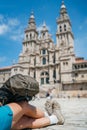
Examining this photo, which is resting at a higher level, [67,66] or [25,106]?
[67,66]

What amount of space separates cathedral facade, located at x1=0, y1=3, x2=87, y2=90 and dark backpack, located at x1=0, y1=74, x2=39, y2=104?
41506 millimetres

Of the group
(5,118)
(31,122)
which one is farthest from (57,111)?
(5,118)

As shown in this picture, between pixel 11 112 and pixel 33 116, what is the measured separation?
1.01m

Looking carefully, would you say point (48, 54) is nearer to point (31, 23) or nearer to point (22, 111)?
point (31, 23)

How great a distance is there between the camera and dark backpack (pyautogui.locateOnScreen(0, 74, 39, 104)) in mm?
3543

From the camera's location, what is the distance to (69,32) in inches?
2207

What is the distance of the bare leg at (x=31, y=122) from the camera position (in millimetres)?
4077

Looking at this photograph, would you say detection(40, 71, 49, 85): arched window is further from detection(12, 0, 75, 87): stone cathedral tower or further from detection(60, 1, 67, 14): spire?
detection(60, 1, 67, 14): spire

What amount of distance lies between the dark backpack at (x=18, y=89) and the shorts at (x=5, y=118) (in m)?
0.39

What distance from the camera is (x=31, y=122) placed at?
13.9ft

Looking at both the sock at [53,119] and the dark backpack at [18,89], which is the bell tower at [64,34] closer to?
the sock at [53,119]

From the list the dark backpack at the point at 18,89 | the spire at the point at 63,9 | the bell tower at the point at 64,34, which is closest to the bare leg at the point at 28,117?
the dark backpack at the point at 18,89

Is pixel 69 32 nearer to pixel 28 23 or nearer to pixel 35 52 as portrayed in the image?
pixel 35 52

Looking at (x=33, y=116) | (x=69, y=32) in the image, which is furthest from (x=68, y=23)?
(x=33, y=116)
